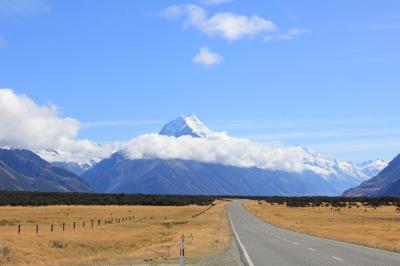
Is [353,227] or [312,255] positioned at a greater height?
[353,227]

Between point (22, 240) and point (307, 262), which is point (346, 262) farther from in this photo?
point (22, 240)

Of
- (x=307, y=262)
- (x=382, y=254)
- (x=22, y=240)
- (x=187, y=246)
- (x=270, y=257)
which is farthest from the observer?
(x=22, y=240)

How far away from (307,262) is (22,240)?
26.0 m

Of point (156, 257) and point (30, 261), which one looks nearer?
point (156, 257)

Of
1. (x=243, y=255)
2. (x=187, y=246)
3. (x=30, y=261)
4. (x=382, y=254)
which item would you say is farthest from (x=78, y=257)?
(x=382, y=254)

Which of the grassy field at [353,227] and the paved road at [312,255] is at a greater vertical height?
the grassy field at [353,227]

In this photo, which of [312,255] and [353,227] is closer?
[312,255]

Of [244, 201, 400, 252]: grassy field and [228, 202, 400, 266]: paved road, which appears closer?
[228, 202, 400, 266]: paved road

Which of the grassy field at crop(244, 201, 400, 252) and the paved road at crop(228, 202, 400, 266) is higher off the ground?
the grassy field at crop(244, 201, 400, 252)

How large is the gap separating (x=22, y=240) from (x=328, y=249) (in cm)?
2313

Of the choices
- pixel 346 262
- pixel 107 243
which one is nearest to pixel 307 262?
pixel 346 262

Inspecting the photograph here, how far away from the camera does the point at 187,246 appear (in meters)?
35.8

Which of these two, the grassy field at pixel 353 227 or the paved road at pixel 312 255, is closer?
the paved road at pixel 312 255

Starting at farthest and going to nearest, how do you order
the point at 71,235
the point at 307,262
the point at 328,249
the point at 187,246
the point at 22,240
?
the point at 71,235 → the point at 22,240 → the point at 187,246 → the point at 328,249 → the point at 307,262
